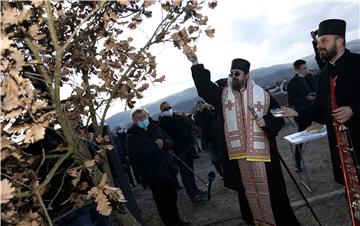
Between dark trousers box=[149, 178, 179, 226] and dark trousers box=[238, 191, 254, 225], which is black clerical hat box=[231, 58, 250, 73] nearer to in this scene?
dark trousers box=[238, 191, 254, 225]

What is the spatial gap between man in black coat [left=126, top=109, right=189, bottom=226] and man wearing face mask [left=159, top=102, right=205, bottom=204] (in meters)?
1.26

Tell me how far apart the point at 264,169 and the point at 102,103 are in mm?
2778

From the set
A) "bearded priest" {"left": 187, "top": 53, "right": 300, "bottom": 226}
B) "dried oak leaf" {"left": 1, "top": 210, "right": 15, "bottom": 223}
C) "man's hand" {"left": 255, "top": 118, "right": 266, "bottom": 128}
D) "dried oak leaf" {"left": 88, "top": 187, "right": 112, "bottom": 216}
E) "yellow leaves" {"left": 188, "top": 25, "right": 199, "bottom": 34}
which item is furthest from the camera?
"bearded priest" {"left": 187, "top": 53, "right": 300, "bottom": 226}

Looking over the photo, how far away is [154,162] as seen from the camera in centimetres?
667

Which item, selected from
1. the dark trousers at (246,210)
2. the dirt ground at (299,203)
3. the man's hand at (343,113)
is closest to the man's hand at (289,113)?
the man's hand at (343,113)

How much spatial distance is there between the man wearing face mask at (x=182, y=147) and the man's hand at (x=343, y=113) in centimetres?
450

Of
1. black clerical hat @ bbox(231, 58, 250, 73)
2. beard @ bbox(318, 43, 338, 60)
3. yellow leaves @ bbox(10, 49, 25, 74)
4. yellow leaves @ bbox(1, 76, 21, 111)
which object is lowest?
beard @ bbox(318, 43, 338, 60)

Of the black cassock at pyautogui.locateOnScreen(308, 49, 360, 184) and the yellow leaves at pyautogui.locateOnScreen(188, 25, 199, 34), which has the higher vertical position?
the yellow leaves at pyautogui.locateOnScreen(188, 25, 199, 34)

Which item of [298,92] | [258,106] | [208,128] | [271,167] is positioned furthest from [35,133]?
[208,128]

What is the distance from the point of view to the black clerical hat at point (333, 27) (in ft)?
14.5

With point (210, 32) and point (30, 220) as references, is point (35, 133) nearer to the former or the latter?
point (30, 220)

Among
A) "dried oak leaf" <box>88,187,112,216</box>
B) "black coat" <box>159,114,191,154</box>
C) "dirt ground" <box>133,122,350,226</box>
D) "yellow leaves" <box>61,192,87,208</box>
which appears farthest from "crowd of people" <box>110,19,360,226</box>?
"dried oak leaf" <box>88,187,112,216</box>

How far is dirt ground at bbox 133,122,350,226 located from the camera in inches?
222

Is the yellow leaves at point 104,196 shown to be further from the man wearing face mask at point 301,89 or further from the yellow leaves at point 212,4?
the man wearing face mask at point 301,89
